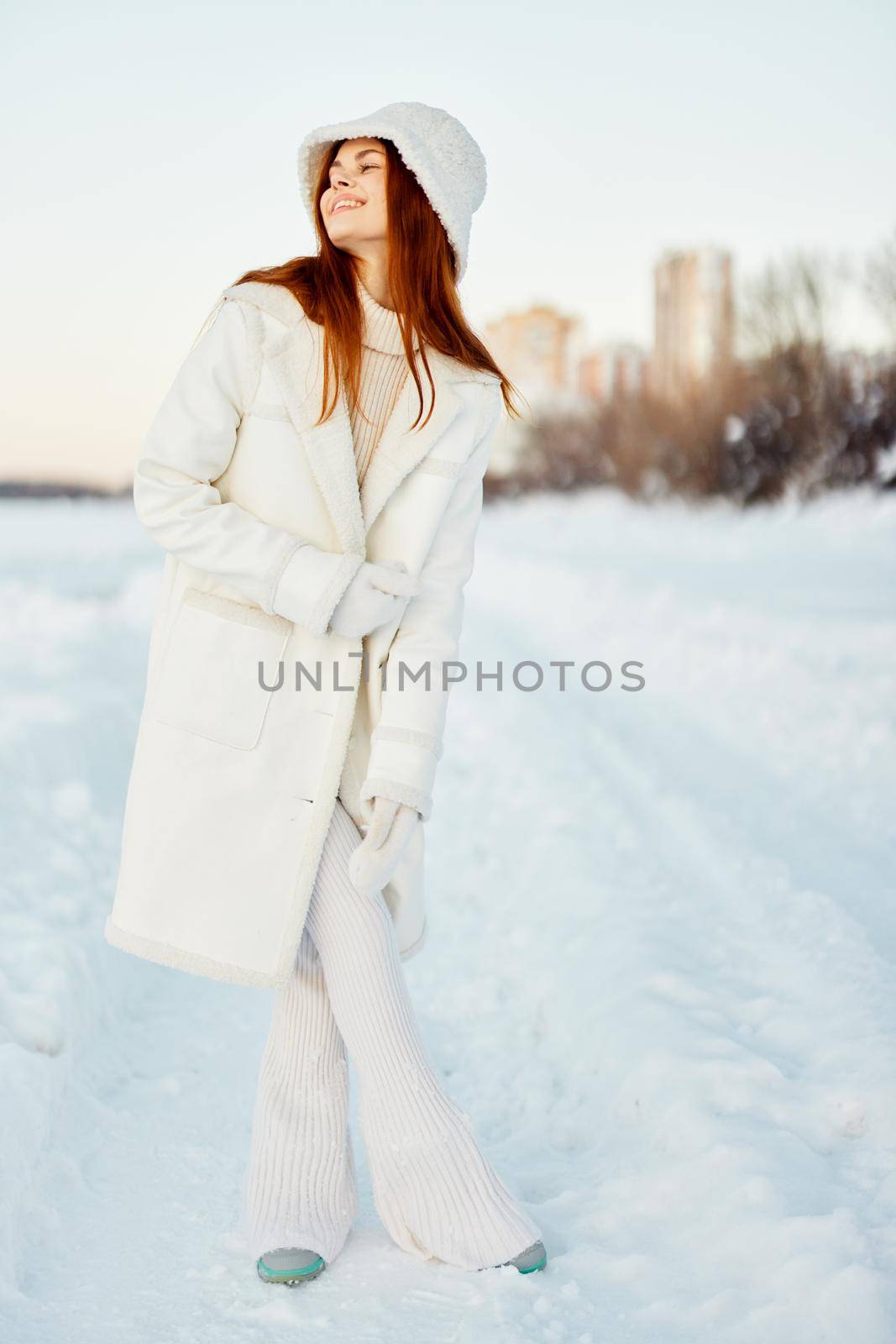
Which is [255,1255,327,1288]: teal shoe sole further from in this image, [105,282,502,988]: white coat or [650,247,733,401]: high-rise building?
[650,247,733,401]: high-rise building

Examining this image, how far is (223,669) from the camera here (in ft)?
6.52

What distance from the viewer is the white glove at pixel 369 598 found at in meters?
1.92

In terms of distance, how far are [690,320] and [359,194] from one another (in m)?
35.5

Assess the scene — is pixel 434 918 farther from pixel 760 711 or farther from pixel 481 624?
pixel 481 624

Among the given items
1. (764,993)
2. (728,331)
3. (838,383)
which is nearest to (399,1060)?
(764,993)

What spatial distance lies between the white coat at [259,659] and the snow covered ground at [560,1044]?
21.8 inches

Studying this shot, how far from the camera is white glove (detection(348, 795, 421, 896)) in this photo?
1.96 metres

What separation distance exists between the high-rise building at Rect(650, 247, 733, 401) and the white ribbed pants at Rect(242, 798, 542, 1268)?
31272mm

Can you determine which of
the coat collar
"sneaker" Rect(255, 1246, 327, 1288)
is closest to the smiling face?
the coat collar

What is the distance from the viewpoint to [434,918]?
12.4 feet

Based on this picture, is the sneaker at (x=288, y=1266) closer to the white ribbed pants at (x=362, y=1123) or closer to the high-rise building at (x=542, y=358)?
the white ribbed pants at (x=362, y=1123)

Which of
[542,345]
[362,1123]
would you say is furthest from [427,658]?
[542,345]

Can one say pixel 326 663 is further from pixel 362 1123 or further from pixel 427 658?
pixel 362 1123

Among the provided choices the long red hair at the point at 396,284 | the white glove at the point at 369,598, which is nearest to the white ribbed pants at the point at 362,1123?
the white glove at the point at 369,598
